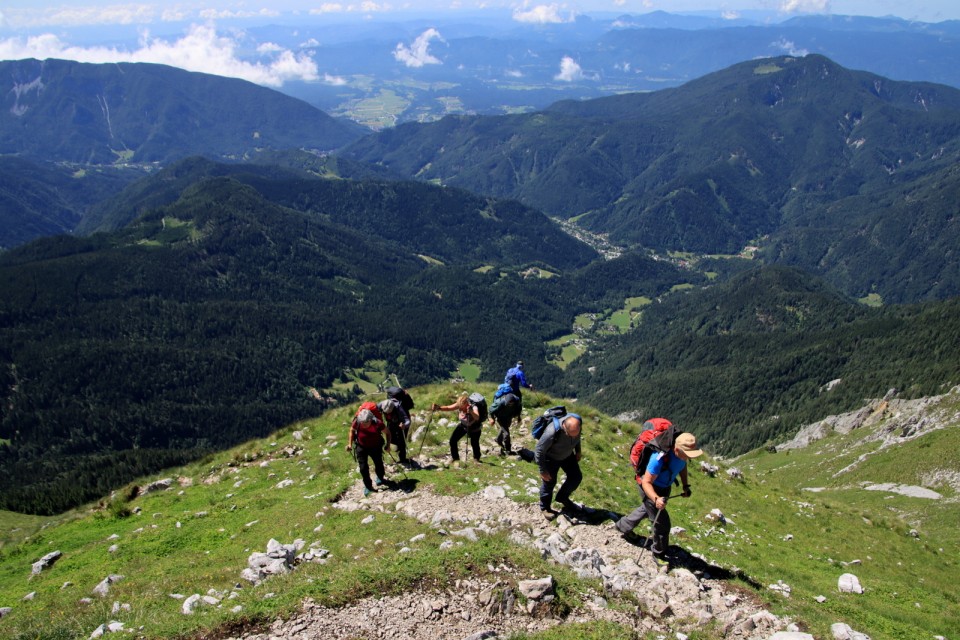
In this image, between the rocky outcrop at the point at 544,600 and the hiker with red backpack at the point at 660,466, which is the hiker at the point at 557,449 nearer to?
the rocky outcrop at the point at 544,600

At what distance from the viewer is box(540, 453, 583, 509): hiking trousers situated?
16.0 m

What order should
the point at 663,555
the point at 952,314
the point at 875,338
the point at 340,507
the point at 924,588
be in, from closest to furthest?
the point at 663,555
the point at 340,507
the point at 924,588
the point at 952,314
the point at 875,338

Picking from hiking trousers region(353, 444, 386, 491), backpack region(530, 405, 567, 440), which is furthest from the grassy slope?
backpack region(530, 405, 567, 440)

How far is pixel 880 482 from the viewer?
55.8m

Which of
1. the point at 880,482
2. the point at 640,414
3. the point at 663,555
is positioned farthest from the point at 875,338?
the point at 663,555

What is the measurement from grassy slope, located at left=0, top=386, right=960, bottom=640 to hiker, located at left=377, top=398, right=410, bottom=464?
125 centimetres

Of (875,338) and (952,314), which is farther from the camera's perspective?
(875,338)

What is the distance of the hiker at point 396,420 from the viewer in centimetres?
2030

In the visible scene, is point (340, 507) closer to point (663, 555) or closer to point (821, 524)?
point (663, 555)

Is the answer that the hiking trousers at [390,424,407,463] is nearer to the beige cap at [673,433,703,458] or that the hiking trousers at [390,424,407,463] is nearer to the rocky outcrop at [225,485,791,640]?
the rocky outcrop at [225,485,791,640]

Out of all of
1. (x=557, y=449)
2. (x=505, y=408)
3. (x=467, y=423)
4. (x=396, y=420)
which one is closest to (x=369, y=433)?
(x=396, y=420)

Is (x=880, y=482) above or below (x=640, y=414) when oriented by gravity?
above

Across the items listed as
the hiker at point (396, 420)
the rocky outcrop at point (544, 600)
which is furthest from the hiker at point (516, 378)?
the rocky outcrop at point (544, 600)

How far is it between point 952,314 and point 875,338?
17146mm
